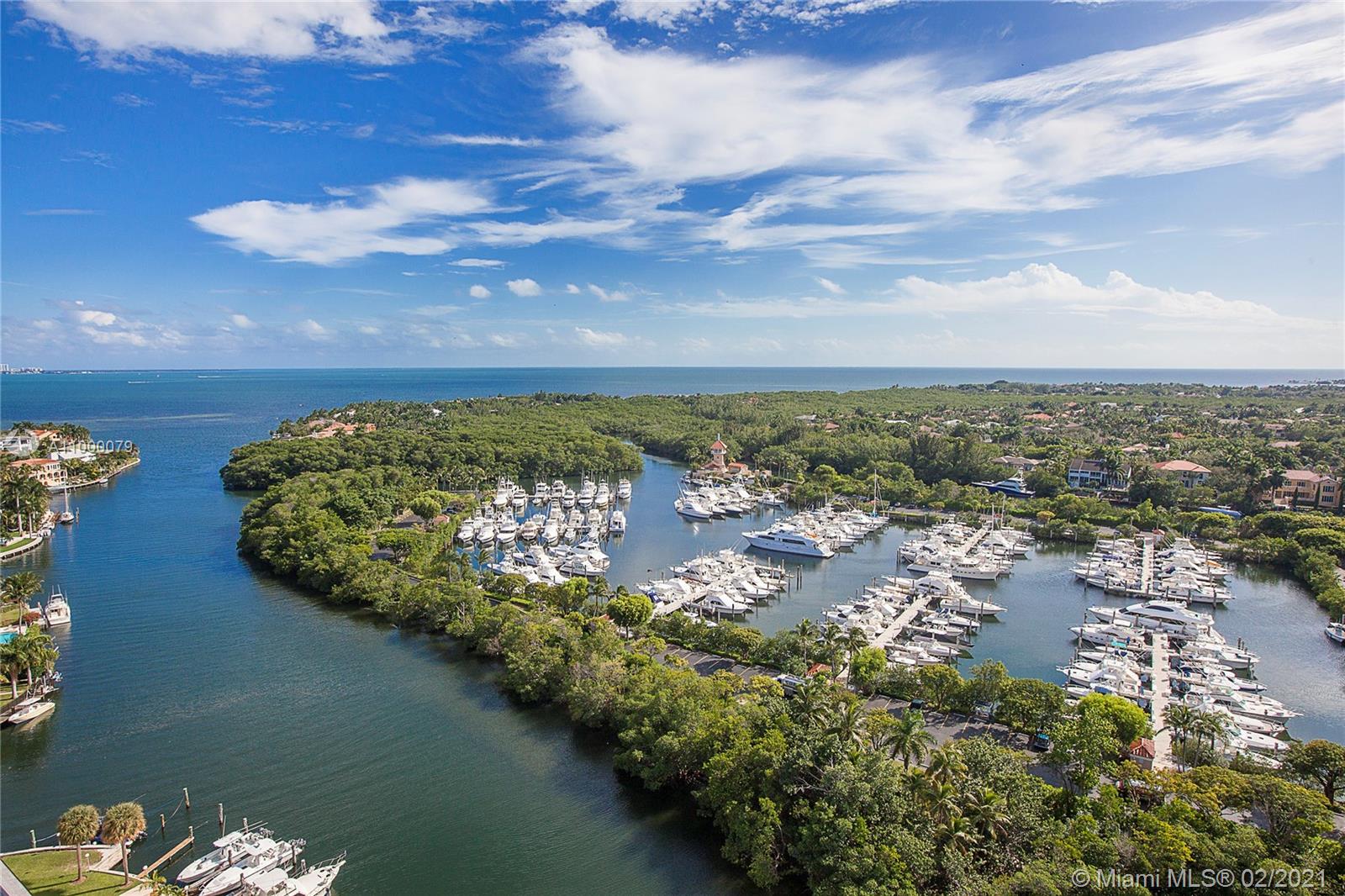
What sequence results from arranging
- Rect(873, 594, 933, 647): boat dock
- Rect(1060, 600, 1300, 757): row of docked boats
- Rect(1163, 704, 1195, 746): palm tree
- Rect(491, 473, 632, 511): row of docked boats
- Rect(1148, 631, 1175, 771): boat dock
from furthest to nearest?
Rect(491, 473, 632, 511): row of docked boats < Rect(873, 594, 933, 647): boat dock < Rect(1060, 600, 1300, 757): row of docked boats < Rect(1148, 631, 1175, 771): boat dock < Rect(1163, 704, 1195, 746): palm tree

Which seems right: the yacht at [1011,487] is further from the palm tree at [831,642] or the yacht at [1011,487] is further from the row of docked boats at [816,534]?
the palm tree at [831,642]

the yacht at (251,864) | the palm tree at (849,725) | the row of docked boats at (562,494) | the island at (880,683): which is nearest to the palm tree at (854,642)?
the island at (880,683)

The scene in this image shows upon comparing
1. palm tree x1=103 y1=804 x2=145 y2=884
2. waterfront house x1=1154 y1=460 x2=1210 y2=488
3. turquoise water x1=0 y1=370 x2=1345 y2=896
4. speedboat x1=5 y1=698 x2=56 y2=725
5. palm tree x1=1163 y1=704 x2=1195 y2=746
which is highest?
waterfront house x1=1154 y1=460 x2=1210 y2=488

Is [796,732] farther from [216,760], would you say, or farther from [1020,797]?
[216,760]

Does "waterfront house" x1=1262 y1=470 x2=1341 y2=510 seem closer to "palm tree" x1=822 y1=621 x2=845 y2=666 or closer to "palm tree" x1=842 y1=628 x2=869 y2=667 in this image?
"palm tree" x1=842 y1=628 x2=869 y2=667

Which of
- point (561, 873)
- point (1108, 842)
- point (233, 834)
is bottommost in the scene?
point (561, 873)

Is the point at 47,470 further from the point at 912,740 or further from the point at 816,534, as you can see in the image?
the point at 912,740

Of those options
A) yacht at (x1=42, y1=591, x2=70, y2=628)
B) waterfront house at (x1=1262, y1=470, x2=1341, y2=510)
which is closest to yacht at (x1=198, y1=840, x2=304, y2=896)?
yacht at (x1=42, y1=591, x2=70, y2=628)

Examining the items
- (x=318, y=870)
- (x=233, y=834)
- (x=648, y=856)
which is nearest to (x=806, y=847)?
(x=648, y=856)

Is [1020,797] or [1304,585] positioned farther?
[1304,585]
